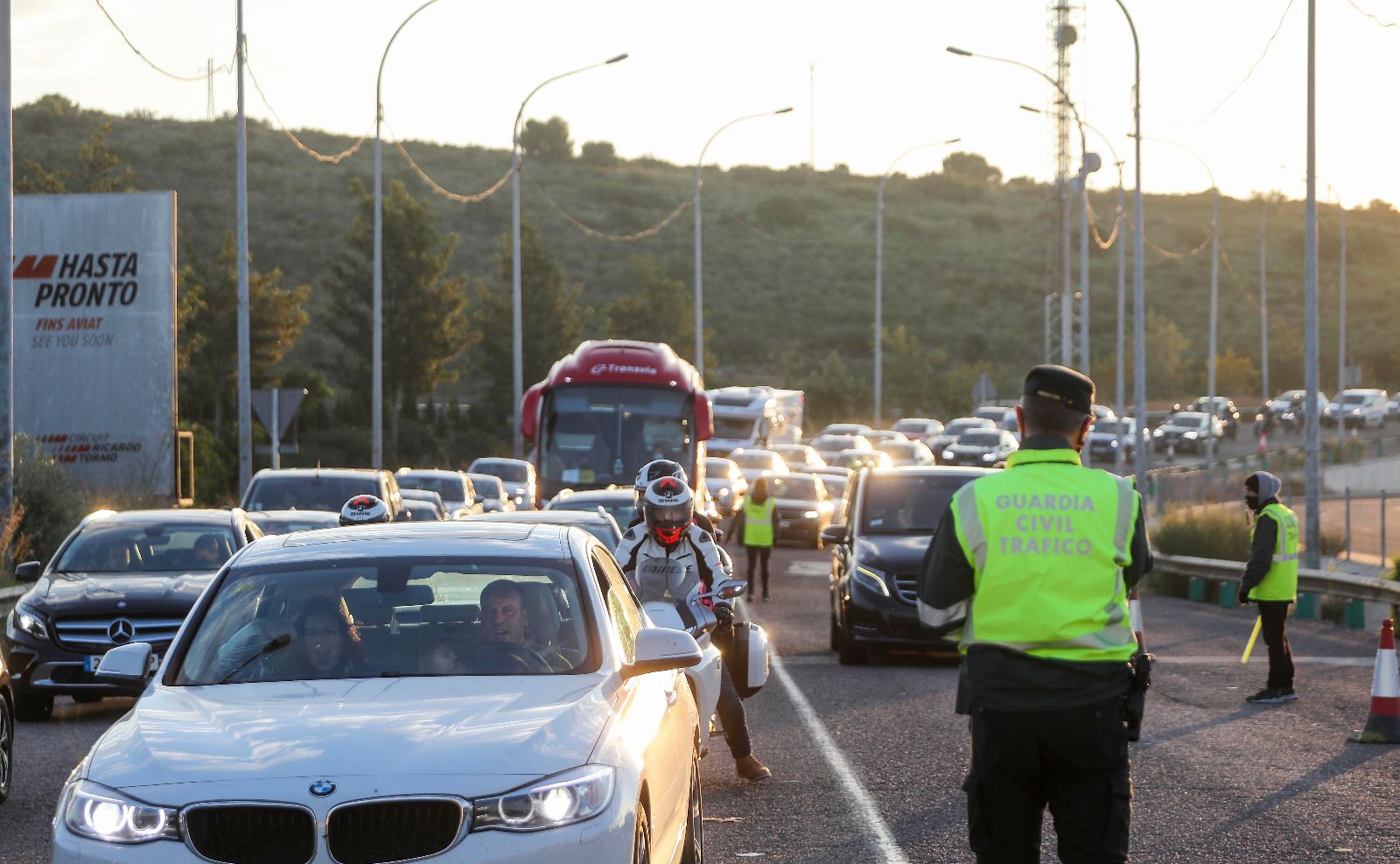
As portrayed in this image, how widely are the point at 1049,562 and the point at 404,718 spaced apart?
6.45 feet

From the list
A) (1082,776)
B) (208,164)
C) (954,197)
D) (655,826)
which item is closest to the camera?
(1082,776)

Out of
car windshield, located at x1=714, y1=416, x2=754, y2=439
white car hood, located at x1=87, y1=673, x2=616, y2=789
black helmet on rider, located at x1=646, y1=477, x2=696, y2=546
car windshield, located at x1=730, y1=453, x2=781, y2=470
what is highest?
black helmet on rider, located at x1=646, y1=477, x2=696, y2=546

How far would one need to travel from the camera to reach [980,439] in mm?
61750

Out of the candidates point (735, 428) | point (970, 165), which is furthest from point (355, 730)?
point (970, 165)

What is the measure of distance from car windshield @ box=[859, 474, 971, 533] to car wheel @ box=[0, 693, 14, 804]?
9.50m

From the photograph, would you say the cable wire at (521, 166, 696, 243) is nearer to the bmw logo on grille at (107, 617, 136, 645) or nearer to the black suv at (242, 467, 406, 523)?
the black suv at (242, 467, 406, 523)

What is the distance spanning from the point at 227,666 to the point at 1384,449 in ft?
212

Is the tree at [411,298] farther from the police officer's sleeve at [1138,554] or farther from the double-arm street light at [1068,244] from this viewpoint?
the police officer's sleeve at [1138,554]

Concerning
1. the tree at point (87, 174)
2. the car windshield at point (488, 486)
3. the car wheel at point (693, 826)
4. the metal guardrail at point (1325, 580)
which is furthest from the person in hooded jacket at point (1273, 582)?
the tree at point (87, 174)

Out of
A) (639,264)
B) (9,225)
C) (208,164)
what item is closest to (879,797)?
(9,225)

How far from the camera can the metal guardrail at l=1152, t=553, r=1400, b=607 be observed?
68.2 ft

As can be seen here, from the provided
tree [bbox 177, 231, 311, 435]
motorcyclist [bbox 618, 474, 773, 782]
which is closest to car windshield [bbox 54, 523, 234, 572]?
motorcyclist [bbox 618, 474, 773, 782]

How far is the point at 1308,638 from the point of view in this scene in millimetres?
20906

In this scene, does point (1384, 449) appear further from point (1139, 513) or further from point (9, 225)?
point (1139, 513)
